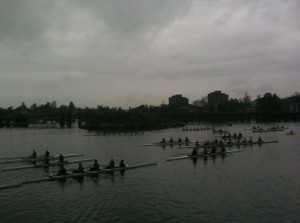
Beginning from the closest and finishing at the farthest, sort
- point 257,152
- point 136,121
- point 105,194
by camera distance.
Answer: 1. point 105,194
2. point 257,152
3. point 136,121

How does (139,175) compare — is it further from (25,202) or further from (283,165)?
(283,165)

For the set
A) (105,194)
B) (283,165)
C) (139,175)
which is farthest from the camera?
(283,165)

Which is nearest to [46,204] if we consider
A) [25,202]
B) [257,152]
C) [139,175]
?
[25,202]

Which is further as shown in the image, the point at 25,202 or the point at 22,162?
the point at 22,162

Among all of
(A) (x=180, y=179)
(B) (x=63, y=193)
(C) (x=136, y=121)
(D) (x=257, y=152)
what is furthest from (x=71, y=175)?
(C) (x=136, y=121)

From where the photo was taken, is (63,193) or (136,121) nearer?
(63,193)

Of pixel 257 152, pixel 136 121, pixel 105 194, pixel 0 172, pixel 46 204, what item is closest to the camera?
pixel 46 204

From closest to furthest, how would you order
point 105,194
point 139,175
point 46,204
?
1. point 46,204
2. point 105,194
3. point 139,175

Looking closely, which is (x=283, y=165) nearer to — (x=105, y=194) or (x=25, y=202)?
(x=105, y=194)

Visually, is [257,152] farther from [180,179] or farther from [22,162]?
[22,162]

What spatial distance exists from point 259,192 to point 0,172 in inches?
1153

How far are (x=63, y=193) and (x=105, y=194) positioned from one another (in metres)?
3.66

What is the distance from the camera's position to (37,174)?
43.6 meters

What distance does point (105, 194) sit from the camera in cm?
3341
